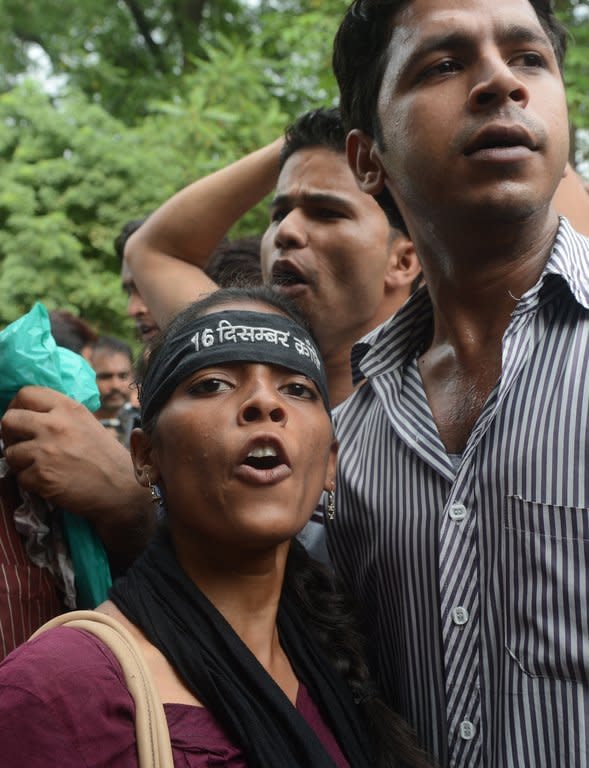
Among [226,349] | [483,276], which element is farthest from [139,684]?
[483,276]

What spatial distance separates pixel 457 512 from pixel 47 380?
3.40 feet

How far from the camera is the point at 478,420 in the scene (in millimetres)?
2213

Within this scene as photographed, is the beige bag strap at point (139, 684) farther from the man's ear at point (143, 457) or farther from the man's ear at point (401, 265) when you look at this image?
the man's ear at point (401, 265)

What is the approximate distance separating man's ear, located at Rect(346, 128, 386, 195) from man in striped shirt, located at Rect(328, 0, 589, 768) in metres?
0.04

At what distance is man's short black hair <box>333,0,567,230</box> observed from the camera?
2598 millimetres

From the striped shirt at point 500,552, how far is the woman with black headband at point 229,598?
0.12 metres

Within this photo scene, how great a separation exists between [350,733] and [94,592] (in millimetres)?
673

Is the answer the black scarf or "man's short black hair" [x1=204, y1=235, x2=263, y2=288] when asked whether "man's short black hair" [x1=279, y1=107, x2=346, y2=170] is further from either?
the black scarf

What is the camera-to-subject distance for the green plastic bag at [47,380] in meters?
2.40

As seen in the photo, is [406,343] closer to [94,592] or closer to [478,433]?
[478,433]

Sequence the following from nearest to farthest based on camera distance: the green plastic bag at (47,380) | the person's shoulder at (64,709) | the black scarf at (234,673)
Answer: the person's shoulder at (64,709) < the black scarf at (234,673) < the green plastic bag at (47,380)

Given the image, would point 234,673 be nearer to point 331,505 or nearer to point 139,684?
point 139,684

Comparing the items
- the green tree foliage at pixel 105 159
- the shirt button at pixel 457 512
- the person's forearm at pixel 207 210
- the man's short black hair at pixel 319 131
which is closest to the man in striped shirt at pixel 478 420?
the shirt button at pixel 457 512

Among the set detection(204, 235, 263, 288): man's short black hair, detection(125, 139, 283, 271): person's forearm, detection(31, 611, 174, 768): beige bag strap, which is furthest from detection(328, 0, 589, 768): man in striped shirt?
detection(204, 235, 263, 288): man's short black hair
